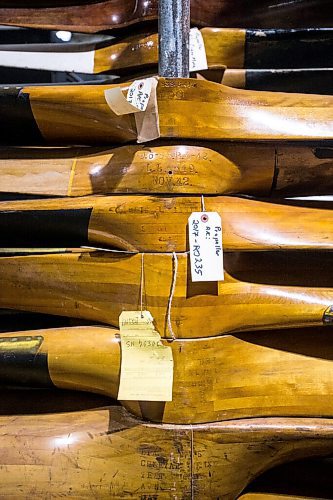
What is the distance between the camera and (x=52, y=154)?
1.19 m

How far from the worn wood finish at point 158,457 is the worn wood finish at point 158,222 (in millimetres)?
319

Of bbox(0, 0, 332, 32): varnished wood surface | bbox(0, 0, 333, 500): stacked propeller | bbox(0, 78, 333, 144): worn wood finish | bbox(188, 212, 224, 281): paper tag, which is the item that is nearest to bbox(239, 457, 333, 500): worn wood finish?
bbox(0, 0, 333, 500): stacked propeller

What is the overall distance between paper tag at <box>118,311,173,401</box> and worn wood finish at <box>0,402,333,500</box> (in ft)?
0.30

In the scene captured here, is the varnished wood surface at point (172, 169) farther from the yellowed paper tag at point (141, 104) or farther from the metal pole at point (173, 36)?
the metal pole at point (173, 36)

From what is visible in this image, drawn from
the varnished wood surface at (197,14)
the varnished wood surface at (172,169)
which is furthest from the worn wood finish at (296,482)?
the varnished wood surface at (197,14)


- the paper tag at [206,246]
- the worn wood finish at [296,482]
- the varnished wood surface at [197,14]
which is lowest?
the worn wood finish at [296,482]

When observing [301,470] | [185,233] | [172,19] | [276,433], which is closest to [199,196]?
[185,233]

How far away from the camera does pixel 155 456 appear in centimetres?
108

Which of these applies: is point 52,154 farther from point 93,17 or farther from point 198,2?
point 198,2

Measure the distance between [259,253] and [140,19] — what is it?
55 centimetres

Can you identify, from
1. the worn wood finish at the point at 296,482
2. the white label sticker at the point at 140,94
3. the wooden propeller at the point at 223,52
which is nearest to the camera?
the white label sticker at the point at 140,94

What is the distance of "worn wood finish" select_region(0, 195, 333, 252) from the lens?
3.45ft

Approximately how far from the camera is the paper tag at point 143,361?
1.03 m

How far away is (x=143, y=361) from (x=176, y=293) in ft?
0.42
